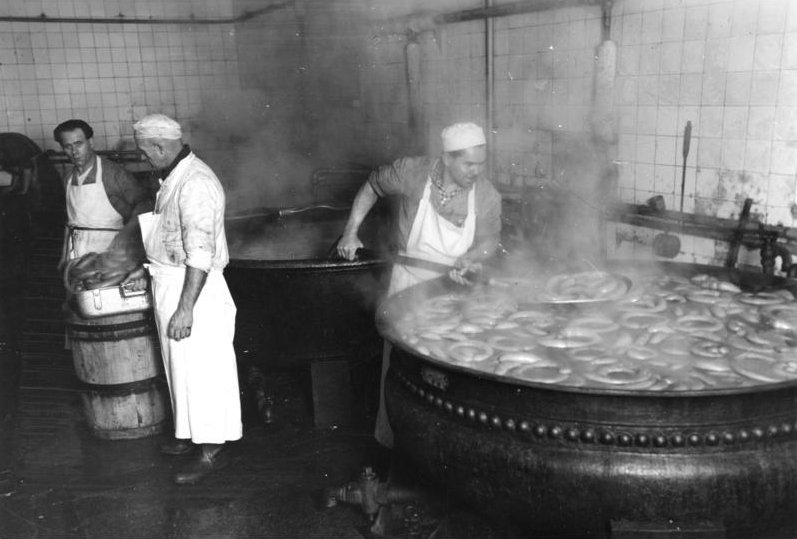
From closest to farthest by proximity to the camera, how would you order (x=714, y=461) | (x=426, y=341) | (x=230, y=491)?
(x=714, y=461) < (x=426, y=341) < (x=230, y=491)

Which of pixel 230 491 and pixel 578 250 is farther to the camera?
pixel 578 250

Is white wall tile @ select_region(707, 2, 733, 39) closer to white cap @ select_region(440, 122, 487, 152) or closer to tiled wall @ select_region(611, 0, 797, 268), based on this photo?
tiled wall @ select_region(611, 0, 797, 268)

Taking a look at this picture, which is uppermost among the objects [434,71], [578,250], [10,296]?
[434,71]

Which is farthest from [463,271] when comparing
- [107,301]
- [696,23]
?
[107,301]

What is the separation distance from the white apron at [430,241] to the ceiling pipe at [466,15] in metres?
1.74

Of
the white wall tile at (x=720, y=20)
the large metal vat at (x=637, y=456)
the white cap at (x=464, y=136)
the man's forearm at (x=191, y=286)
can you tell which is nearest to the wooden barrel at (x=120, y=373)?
the man's forearm at (x=191, y=286)

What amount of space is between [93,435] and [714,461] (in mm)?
4049

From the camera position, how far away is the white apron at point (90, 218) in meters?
5.12

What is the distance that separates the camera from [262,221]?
5941mm

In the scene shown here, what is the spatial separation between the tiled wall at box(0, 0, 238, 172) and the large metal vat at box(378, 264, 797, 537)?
6753 mm

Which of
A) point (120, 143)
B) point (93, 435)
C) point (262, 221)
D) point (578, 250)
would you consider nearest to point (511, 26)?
point (578, 250)

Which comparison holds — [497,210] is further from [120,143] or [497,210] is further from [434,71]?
[120,143]

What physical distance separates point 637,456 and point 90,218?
4204mm

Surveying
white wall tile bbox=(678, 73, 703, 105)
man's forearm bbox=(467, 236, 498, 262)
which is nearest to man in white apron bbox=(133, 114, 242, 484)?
man's forearm bbox=(467, 236, 498, 262)
